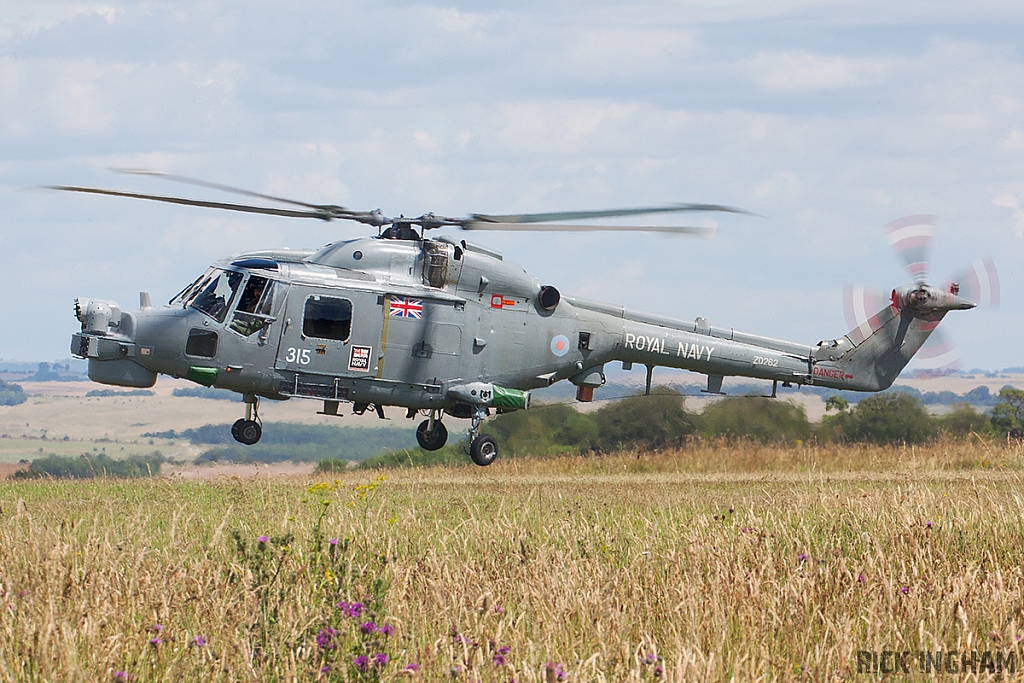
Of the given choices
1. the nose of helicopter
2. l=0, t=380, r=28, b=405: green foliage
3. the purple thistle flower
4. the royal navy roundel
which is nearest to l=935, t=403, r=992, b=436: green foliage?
the royal navy roundel

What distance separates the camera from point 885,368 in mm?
21938

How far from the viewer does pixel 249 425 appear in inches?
651

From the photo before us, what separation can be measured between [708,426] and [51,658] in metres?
21.0

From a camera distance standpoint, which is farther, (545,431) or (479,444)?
(545,431)

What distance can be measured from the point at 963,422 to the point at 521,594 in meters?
22.4

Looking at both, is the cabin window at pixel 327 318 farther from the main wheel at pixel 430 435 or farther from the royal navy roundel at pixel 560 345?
the royal navy roundel at pixel 560 345

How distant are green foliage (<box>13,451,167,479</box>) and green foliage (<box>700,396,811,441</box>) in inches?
477

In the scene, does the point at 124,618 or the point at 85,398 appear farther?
the point at 85,398

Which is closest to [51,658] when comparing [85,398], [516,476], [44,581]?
[44,581]

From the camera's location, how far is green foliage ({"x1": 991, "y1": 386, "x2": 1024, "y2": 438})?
1131 inches

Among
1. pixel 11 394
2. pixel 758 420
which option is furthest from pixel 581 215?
pixel 11 394

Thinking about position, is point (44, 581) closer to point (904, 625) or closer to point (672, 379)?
point (904, 625)

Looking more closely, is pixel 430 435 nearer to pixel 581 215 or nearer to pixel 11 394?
pixel 581 215

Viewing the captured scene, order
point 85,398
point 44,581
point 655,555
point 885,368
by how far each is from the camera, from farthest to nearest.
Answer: point 85,398
point 885,368
point 655,555
point 44,581
